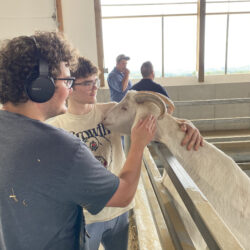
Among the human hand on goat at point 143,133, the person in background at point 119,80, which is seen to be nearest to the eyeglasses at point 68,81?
the human hand on goat at point 143,133

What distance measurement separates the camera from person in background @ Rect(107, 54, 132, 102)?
3918 millimetres

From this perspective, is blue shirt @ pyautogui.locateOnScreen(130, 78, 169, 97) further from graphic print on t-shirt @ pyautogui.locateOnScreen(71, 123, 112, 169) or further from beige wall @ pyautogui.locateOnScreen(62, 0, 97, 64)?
beige wall @ pyautogui.locateOnScreen(62, 0, 97, 64)

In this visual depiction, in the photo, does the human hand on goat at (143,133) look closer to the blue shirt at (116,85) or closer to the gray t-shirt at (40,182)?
the gray t-shirt at (40,182)

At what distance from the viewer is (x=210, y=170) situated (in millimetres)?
1541

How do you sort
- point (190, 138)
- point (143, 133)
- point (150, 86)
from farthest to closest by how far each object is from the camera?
point (150, 86) → point (190, 138) → point (143, 133)

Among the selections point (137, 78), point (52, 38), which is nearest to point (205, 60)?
point (137, 78)

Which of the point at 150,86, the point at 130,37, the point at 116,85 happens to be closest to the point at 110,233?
the point at 150,86

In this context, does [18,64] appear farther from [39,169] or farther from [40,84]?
[39,169]

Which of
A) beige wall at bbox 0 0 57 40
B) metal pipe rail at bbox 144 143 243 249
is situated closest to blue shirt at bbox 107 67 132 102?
beige wall at bbox 0 0 57 40

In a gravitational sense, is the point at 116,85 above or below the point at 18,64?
below

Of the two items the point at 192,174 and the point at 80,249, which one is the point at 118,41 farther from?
the point at 80,249

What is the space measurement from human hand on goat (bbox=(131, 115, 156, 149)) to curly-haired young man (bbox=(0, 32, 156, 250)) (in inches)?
7.9

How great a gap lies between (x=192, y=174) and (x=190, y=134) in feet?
0.81

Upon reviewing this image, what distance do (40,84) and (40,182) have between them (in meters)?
0.29
